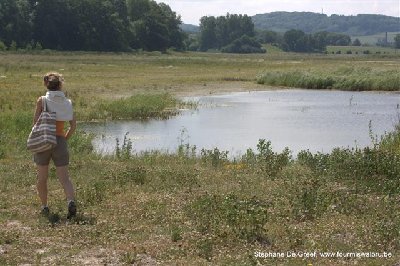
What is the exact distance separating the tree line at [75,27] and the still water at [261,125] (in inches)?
3162

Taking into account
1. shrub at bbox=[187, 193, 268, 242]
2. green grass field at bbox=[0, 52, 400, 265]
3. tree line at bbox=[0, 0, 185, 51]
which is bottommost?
green grass field at bbox=[0, 52, 400, 265]

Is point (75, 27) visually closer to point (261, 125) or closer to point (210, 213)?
point (261, 125)

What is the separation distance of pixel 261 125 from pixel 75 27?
101702 millimetres

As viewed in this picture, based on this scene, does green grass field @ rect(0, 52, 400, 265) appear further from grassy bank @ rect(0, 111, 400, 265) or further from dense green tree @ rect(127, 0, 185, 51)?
dense green tree @ rect(127, 0, 185, 51)

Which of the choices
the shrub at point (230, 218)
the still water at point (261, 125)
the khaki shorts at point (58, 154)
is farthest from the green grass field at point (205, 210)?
the still water at point (261, 125)

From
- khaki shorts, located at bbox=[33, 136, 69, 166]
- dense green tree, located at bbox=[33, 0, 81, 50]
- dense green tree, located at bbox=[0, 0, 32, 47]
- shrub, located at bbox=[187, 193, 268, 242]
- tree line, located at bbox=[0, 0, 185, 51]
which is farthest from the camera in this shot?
dense green tree, located at bbox=[33, 0, 81, 50]

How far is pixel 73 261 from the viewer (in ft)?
24.5

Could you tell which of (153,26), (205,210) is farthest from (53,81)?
(153,26)

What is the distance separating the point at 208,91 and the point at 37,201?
127ft

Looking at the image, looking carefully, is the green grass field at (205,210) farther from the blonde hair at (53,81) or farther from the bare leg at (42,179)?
the blonde hair at (53,81)

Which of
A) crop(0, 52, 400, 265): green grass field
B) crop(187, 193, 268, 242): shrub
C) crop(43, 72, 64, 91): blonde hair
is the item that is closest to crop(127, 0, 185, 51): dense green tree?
crop(0, 52, 400, 265): green grass field

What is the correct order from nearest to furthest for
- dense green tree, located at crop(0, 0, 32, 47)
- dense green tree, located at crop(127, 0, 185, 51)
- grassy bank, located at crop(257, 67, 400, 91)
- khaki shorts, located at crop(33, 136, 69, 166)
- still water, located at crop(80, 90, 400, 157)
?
1. khaki shorts, located at crop(33, 136, 69, 166)
2. still water, located at crop(80, 90, 400, 157)
3. grassy bank, located at crop(257, 67, 400, 91)
4. dense green tree, located at crop(0, 0, 32, 47)
5. dense green tree, located at crop(127, 0, 185, 51)

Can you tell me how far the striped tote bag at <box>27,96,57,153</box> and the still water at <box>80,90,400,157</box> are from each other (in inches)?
370

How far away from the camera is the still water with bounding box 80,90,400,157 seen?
74.3ft
